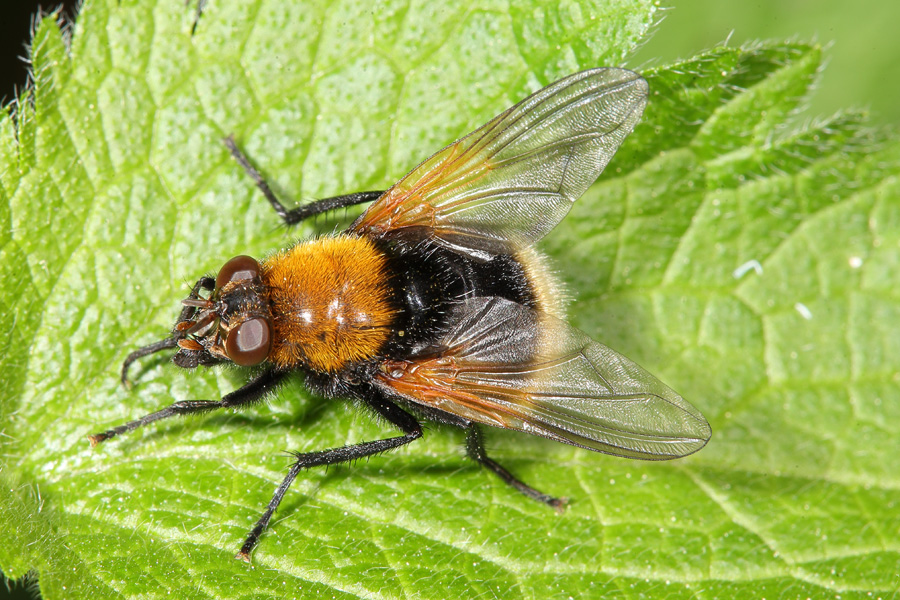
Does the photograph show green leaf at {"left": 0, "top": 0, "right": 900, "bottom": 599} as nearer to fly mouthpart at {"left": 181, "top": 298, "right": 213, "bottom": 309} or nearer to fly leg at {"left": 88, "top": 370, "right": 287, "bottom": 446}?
fly leg at {"left": 88, "top": 370, "right": 287, "bottom": 446}

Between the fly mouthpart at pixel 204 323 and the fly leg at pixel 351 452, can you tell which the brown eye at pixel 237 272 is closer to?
the fly mouthpart at pixel 204 323

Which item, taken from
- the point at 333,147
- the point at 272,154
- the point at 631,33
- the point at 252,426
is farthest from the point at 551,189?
the point at 252,426

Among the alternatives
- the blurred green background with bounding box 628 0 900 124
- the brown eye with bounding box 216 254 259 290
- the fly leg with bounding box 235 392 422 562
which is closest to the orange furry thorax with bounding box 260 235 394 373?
the brown eye with bounding box 216 254 259 290

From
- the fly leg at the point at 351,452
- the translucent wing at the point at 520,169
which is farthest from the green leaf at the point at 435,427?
the translucent wing at the point at 520,169

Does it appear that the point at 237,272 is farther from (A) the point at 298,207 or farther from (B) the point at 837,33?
(B) the point at 837,33

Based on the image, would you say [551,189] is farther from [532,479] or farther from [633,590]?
[633,590]

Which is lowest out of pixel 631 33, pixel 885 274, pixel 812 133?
pixel 885 274

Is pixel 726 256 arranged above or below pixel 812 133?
below

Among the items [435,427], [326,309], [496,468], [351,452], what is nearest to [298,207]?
[326,309]

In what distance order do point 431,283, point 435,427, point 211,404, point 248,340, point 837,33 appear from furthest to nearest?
point 837,33, point 435,427, point 431,283, point 211,404, point 248,340
